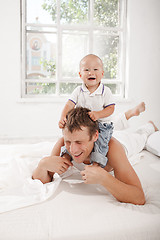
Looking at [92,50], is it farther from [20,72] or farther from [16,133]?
[16,133]

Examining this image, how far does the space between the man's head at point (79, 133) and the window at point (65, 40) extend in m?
3.23

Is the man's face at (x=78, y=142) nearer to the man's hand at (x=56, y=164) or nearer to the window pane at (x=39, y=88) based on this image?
the man's hand at (x=56, y=164)

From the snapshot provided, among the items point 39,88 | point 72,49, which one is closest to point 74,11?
point 72,49

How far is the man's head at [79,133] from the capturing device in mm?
1214

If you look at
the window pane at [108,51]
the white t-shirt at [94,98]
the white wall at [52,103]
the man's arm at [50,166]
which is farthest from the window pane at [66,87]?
the man's arm at [50,166]

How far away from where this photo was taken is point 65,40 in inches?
176

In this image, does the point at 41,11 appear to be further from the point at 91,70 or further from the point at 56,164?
the point at 56,164

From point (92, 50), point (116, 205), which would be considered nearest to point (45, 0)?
point (92, 50)

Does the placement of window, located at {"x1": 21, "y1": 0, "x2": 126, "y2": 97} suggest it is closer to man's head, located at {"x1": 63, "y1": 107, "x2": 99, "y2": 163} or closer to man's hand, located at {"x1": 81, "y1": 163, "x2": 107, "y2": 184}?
man's head, located at {"x1": 63, "y1": 107, "x2": 99, "y2": 163}

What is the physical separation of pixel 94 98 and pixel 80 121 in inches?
19.4

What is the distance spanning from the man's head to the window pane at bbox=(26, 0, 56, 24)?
11.6 feet

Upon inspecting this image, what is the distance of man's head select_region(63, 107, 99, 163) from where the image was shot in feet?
3.98

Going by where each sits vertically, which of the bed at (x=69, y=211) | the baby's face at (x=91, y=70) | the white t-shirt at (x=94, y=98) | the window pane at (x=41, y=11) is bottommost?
the bed at (x=69, y=211)


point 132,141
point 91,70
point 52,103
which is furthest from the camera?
point 52,103
